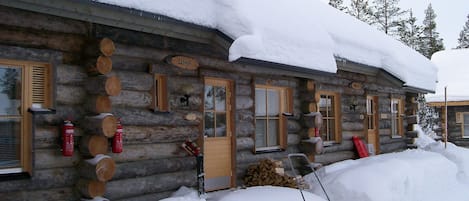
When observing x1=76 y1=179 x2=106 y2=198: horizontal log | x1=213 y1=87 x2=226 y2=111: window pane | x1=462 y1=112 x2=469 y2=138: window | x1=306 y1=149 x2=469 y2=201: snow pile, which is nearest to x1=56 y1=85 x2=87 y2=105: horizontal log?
x1=76 y1=179 x2=106 y2=198: horizontal log

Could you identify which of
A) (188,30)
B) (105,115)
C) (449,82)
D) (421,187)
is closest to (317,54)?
(188,30)

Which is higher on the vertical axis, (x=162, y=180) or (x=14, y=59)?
(x=14, y=59)

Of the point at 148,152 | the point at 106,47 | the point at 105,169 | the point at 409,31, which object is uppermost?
the point at 409,31

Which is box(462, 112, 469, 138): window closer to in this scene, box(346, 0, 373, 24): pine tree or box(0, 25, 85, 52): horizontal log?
box(346, 0, 373, 24): pine tree

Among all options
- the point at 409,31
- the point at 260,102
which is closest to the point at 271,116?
the point at 260,102

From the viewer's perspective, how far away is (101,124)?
202 inches

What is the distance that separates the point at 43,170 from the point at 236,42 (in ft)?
8.93

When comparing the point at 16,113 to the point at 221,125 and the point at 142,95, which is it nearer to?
the point at 142,95

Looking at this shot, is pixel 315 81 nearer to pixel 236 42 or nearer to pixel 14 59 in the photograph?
pixel 236 42

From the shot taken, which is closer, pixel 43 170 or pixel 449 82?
pixel 43 170

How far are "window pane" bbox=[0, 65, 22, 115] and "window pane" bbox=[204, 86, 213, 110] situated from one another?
3.10 meters

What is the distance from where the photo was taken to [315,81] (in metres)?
9.54

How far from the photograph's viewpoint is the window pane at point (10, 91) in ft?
16.0

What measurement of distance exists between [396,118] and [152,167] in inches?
413
